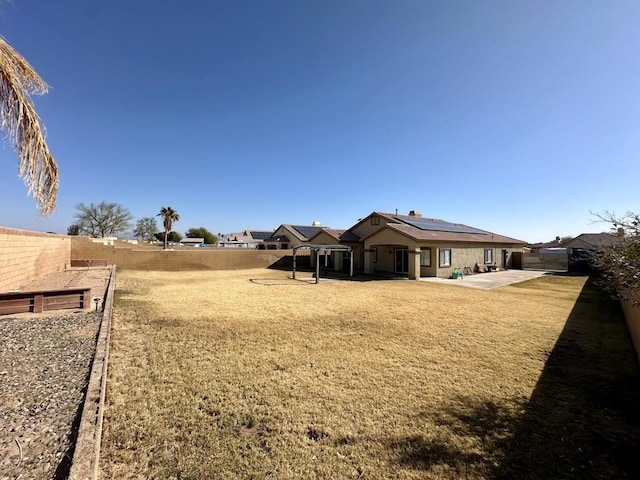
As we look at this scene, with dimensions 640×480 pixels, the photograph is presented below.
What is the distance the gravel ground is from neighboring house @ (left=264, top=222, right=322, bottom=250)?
35.8 m

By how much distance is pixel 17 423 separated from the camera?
4.04m

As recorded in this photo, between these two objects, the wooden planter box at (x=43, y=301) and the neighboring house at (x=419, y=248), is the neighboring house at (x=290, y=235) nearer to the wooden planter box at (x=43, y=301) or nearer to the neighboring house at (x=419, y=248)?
the neighboring house at (x=419, y=248)

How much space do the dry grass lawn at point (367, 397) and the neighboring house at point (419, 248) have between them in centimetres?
1157

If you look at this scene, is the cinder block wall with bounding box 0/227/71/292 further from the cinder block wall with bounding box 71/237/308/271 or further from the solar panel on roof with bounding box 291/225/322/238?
the solar panel on roof with bounding box 291/225/322/238

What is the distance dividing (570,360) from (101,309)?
13.9 m

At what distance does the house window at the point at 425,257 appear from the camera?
2245 centimetres

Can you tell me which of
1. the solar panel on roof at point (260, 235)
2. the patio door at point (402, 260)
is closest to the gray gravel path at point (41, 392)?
the patio door at point (402, 260)

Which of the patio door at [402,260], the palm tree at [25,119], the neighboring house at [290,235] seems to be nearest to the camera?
the palm tree at [25,119]

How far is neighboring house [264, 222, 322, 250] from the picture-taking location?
1764 inches

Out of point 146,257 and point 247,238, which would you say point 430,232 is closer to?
point 146,257

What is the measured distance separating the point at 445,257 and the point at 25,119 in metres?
23.4

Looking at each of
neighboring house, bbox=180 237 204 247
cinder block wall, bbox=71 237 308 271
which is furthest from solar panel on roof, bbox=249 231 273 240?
cinder block wall, bbox=71 237 308 271

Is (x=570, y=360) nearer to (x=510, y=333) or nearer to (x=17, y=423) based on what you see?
(x=510, y=333)

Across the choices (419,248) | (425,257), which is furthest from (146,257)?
(425,257)
